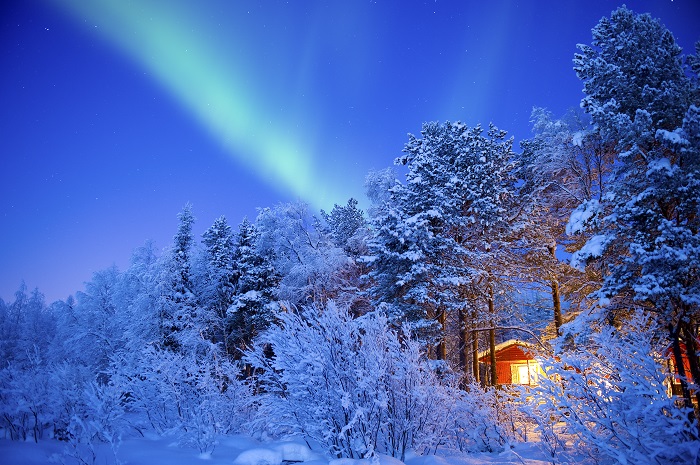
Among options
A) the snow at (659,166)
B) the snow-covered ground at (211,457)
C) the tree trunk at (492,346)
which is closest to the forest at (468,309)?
the snow at (659,166)

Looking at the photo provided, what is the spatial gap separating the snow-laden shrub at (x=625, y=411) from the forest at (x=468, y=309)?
37 millimetres

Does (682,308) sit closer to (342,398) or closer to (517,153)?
(342,398)

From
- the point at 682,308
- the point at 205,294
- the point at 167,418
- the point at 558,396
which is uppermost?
the point at 205,294

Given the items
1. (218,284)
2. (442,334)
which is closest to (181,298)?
(218,284)

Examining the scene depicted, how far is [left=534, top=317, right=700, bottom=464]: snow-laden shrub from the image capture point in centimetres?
420

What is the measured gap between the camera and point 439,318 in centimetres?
1708

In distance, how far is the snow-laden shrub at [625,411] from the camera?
420 centimetres

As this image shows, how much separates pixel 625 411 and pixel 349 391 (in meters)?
3.94

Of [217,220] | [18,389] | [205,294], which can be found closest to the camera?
[18,389]

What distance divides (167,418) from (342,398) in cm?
652

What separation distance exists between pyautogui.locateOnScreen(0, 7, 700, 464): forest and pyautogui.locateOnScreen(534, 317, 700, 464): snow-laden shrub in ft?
0.12

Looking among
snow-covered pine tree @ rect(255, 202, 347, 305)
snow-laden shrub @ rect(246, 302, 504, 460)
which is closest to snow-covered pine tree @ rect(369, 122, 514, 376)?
snow-covered pine tree @ rect(255, 202, 347, 305)

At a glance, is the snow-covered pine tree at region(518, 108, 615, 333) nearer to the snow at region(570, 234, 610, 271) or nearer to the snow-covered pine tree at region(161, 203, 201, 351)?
the snow at region(570, 234, 610, 271)

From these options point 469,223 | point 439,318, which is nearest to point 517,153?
point 469,223
